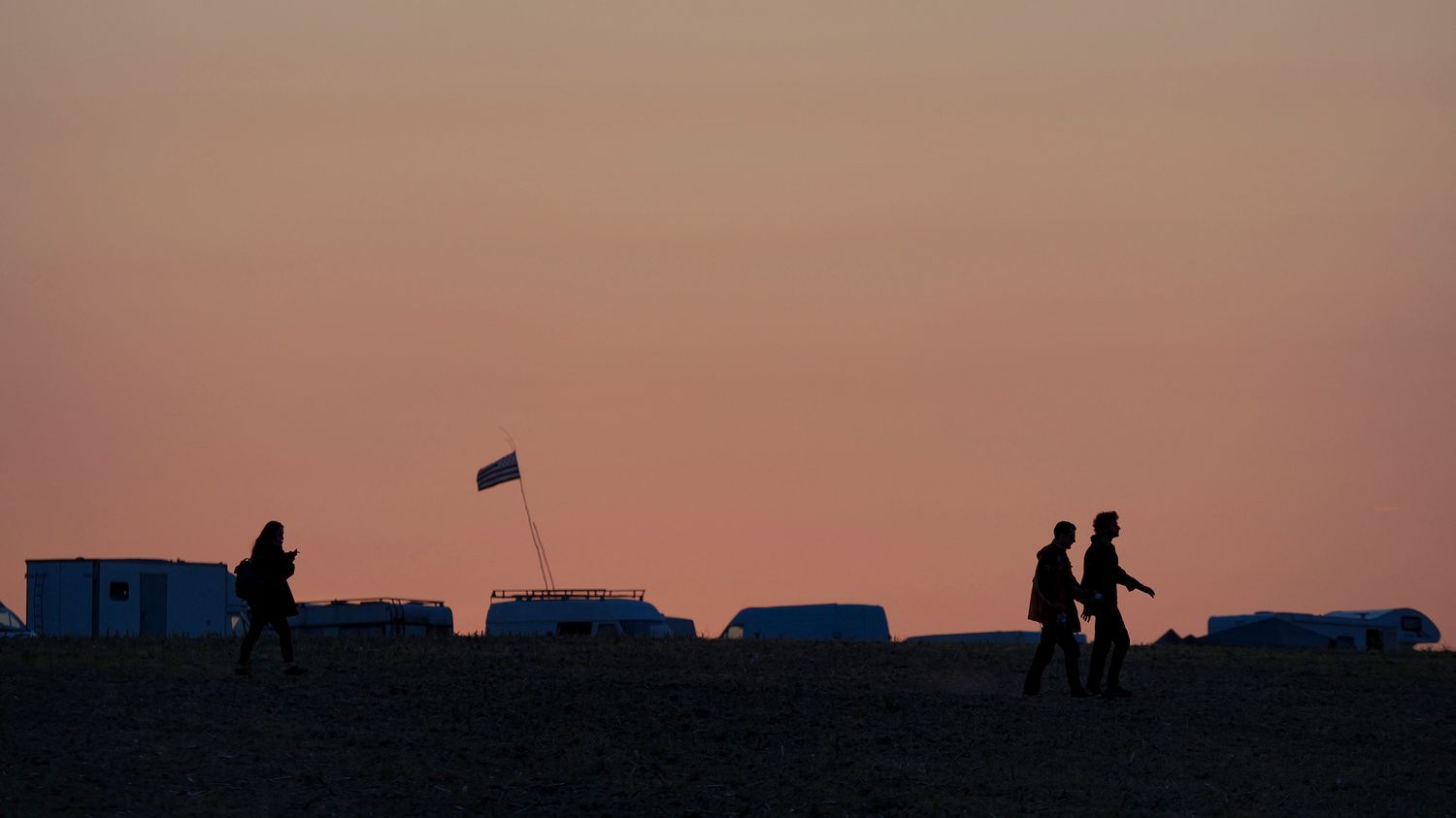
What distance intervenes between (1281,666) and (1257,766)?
828cm

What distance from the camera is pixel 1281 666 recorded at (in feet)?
103

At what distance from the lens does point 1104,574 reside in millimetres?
26453

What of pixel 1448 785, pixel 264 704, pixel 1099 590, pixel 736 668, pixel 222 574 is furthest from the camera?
pixel 222 574

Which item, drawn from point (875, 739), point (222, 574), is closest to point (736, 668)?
point (875, 739)

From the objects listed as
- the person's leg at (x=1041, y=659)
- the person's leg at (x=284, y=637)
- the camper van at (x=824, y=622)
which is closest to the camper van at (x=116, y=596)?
the camper van at (x=824, y=622)

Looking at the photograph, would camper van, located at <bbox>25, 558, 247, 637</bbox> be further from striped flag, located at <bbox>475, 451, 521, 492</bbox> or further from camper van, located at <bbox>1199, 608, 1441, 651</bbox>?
camper van, located at <bbox>1199, 608, 1441, 651</bbox>

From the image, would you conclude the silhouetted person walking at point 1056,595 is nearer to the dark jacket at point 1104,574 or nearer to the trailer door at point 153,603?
the dark jacket at point 1104,574

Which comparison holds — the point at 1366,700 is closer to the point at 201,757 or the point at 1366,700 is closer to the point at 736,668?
the point at 736,668

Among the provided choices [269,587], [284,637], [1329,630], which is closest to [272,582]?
[269,587]

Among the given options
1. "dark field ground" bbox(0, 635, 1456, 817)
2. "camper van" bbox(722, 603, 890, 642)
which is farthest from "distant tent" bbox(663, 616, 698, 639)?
"dark field ground" bbox(0, 635, 1456, 817)

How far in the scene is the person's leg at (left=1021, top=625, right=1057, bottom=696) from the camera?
86.7 feet

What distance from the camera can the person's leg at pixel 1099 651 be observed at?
26609 mm

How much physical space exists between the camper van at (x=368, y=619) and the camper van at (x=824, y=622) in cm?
935

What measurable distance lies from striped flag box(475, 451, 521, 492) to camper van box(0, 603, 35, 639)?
1118cm
